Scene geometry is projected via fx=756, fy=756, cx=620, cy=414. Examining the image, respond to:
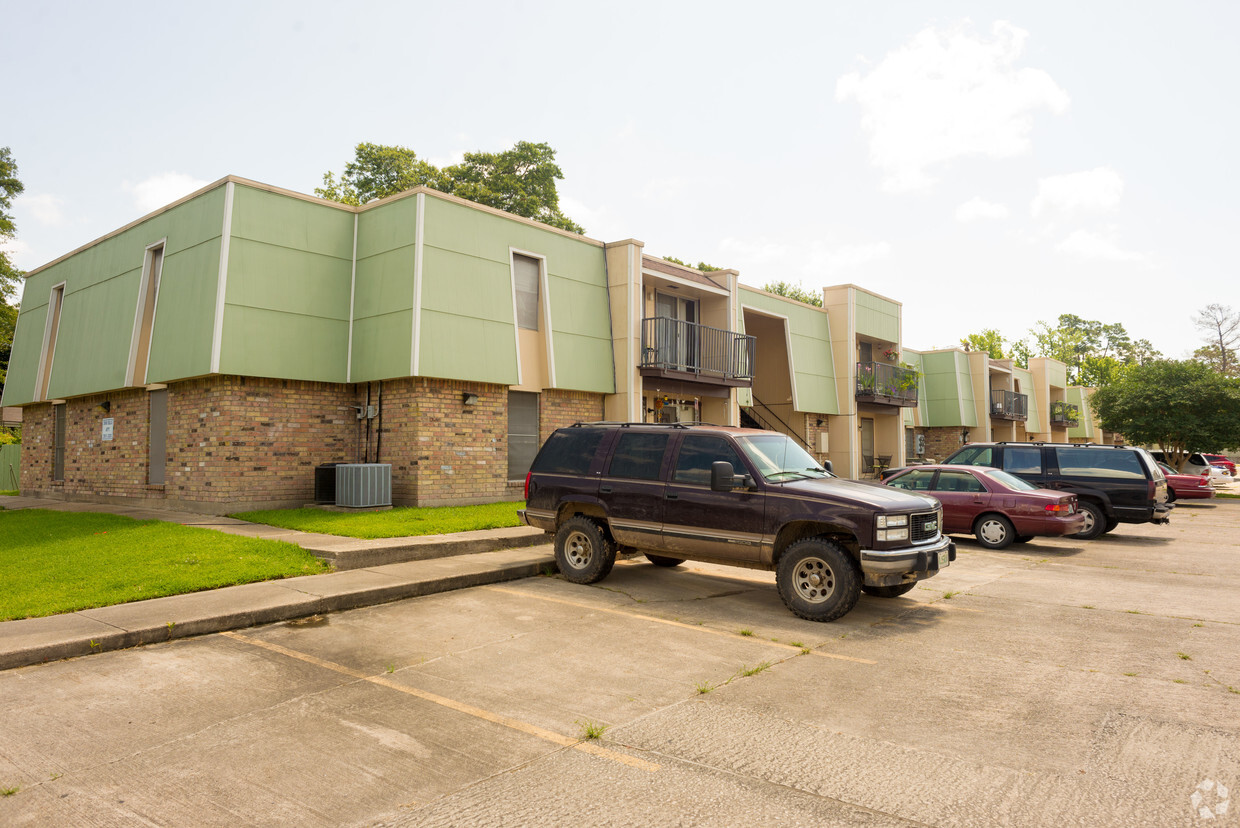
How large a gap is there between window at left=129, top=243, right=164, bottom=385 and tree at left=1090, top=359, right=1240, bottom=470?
33.3m

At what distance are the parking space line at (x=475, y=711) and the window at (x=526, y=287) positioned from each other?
11184mm

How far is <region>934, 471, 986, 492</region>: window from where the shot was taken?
1318cm

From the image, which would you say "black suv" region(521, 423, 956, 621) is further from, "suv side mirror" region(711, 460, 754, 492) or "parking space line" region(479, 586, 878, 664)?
"parking space line" region(479, 586, 878, 664)

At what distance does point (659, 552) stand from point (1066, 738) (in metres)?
4.70

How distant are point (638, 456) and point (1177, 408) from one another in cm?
2903

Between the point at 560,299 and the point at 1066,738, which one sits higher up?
the point at 560,299

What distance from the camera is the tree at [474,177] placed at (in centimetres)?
3772

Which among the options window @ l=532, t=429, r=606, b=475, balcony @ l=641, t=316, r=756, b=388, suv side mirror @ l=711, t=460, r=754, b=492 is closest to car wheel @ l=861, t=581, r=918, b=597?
suv side mirror @ l=711, t=460, r=754, b=492

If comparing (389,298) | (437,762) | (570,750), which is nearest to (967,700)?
(570,750)

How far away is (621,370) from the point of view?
18.4 metres

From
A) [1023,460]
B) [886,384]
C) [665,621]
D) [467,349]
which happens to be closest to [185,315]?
[467,349]

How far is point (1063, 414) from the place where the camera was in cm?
4428

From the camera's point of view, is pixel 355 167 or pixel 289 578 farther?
pixel 355 167

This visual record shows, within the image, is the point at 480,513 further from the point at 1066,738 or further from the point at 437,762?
the point at 1066,738
